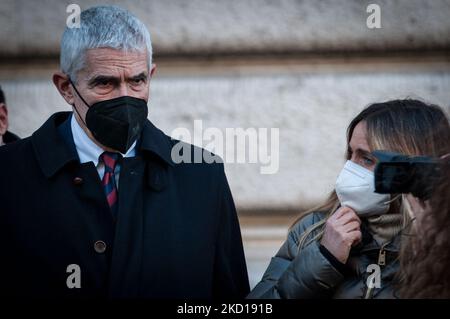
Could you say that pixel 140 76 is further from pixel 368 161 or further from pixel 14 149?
pixel 368 161

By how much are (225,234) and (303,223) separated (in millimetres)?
262

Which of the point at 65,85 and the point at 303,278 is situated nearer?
the point at 303,278

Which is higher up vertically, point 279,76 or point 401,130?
point 279,76

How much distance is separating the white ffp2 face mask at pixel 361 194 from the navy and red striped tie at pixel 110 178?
0.71 m

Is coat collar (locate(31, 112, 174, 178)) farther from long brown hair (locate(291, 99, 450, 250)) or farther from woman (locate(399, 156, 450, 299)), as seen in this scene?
woman (locate(399, 156, 450, 299))

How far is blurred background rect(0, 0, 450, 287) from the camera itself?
4344 millimetres

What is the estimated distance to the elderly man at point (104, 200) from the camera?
10.7ft

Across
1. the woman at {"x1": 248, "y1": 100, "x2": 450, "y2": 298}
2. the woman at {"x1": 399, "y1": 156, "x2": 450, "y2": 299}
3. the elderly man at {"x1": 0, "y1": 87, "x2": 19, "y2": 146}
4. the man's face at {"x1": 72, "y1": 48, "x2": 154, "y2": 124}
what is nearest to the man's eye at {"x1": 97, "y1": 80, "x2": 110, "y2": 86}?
the man's face at {"x1": 72, "y1": 48, "x2": 154, "y2": 124}

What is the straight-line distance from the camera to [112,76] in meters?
3.29

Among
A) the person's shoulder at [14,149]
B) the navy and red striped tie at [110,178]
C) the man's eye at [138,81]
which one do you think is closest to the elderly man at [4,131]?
the person's shoulder at [14,149]

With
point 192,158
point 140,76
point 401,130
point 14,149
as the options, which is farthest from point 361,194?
point 14,149

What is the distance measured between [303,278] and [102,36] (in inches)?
39.0

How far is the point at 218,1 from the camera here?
4.38 m
